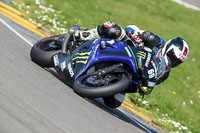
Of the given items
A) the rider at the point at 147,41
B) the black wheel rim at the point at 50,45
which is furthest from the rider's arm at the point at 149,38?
the black wheel rim at the point at 50,45

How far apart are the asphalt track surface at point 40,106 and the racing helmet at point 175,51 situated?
1.30 m

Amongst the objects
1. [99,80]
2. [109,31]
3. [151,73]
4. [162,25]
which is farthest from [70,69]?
[162,25]

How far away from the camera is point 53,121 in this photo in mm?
4078

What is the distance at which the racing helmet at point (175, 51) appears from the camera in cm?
591

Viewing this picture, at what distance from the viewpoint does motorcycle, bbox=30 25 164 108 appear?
537 cm

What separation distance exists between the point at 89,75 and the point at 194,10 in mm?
13197

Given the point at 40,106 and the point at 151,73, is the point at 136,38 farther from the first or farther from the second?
the point at 40,106

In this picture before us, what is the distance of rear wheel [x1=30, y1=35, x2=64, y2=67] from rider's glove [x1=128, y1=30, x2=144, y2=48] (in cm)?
146

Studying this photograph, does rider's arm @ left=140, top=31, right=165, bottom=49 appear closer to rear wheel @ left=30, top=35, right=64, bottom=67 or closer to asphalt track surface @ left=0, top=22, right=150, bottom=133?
asphalt track surface @ left=0, top=22, right=150, bottom=133

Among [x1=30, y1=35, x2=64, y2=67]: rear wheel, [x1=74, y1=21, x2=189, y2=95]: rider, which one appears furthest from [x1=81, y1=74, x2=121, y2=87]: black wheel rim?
[x1=30, y1=35, x2=64, y2=67]: rear wheel

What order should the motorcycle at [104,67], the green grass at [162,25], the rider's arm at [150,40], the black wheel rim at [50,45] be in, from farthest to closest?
1. the green grass at [162,25]
2. the black wheel rim at [50,45]
3. the rider's arm at [150,40]
4. the motorcycle at [104,67]

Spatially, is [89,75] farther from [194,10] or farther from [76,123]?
[194,10]

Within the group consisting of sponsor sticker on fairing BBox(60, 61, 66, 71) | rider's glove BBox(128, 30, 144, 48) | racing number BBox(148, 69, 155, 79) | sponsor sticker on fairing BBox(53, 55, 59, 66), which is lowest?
sponsor sticker on fairing BBox(53, 55, 59, 66)

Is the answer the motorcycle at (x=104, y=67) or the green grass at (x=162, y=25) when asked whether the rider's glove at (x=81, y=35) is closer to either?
the motorcycle at (x=104, y=67)
